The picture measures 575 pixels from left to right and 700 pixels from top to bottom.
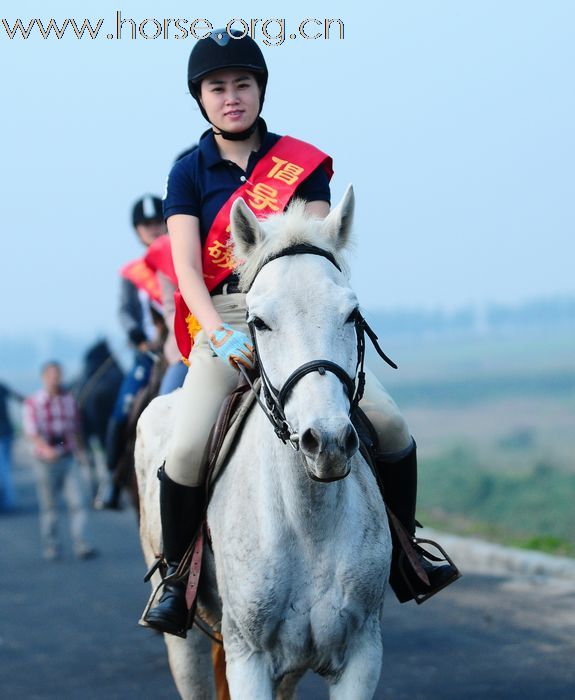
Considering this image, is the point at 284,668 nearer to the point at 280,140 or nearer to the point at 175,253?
the point at 175,253

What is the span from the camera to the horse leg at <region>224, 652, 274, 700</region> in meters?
4.33

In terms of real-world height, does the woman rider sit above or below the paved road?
above

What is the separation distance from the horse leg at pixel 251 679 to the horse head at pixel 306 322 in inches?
35.3

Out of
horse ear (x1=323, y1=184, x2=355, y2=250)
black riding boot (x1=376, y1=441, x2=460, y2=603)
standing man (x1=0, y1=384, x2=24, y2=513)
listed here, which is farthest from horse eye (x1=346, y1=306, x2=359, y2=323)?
Result: standing man (x1=0, y1=384, x2=24, y2=513)

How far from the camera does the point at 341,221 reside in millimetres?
4457

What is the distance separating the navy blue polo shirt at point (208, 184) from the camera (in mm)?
5105

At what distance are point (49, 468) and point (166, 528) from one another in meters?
10.3

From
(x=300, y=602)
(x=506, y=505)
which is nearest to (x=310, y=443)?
(x=300, y=602)

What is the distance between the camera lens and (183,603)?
5.03 m

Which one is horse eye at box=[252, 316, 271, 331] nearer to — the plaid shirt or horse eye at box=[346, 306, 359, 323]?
horse eye at box=[346, 306, 359, 323]

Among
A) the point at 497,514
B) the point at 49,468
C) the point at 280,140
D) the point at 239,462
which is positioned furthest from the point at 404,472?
the point at 497,514

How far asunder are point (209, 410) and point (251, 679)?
118 cm

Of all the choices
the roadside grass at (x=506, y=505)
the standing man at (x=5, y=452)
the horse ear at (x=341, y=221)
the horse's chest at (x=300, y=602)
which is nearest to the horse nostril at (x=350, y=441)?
the horse's chest at (x=300, y=602)

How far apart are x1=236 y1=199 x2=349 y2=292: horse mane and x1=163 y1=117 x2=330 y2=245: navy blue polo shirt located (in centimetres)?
70
